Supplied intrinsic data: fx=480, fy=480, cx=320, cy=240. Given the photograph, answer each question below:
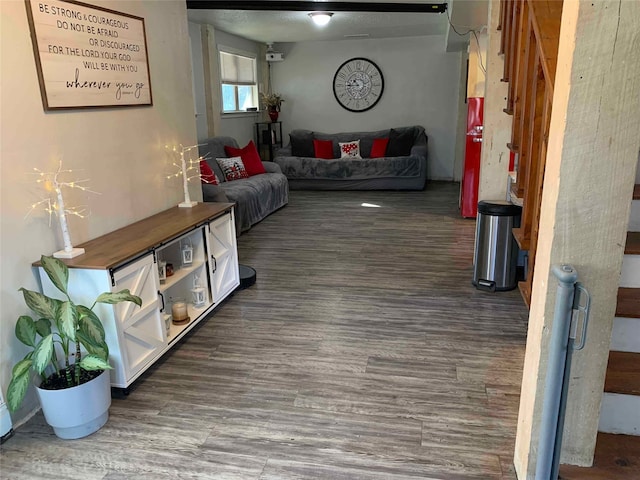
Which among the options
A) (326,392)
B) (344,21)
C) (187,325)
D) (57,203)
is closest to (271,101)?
(344,21)

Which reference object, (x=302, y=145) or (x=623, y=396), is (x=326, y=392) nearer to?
(x=623, y=396)

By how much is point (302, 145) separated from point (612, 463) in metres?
7.27

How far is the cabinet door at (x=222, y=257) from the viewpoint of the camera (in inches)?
126

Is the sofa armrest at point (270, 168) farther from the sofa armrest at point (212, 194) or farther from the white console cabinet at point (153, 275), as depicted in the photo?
the white console cabinet at point (153, 275)

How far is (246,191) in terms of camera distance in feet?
18.1

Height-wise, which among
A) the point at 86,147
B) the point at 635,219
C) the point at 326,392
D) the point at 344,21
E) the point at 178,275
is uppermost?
the point at 344,21

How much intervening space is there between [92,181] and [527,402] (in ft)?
7.50

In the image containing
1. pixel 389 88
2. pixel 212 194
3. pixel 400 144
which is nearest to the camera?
pixel 212 194

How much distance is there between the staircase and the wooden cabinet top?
2001 mm

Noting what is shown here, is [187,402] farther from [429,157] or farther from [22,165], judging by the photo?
[429,157]

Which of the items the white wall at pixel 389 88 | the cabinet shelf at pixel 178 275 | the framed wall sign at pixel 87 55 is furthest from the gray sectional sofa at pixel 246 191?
the white wall at pixel 389 88

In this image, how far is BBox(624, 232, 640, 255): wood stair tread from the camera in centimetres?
160

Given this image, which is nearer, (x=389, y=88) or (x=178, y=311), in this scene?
(x=178, y=311)

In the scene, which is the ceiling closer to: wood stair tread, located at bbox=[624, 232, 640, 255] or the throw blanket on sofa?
the throw blanket on sofa
